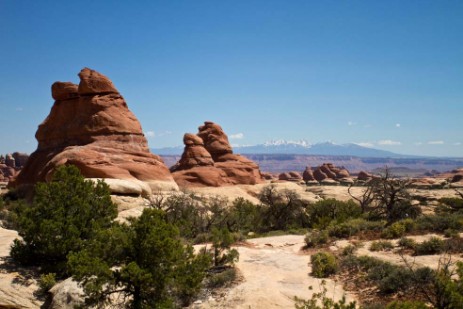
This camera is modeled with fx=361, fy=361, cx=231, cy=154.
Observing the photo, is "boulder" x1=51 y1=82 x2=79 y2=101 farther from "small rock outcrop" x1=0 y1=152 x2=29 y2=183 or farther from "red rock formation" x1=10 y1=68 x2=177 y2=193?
"small rock outcrop" x1=0 y1=152 x2=29 y2=183

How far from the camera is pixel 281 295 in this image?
13070 mm

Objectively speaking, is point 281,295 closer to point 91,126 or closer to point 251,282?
point 251,282

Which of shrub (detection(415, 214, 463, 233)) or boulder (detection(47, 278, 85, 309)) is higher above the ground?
shrub (detection(415, 214, 463, 233))

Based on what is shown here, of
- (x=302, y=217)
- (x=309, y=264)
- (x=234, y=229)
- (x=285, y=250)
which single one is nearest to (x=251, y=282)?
(x=309, y=264)

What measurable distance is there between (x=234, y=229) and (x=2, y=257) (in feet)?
56.5

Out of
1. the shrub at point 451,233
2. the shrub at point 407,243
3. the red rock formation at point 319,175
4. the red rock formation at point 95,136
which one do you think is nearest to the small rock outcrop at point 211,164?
the red rock formation at point 95,136

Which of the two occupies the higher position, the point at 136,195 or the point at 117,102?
the point at 117,102

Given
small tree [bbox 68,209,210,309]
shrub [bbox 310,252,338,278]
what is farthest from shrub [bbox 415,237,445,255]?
small tree [bbox 68,209,210,309]

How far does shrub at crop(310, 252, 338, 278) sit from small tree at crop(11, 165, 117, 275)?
31.0 feet

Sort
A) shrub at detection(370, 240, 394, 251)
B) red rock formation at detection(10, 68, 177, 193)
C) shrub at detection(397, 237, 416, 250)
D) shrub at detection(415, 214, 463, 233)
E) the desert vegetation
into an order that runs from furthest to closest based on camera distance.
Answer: red rock formation at detection(10, 68, 177, 193), shrub at detection(415, 214, 463, 233), shrub at detection(370, 240, 394, 251), shrub at detection(397, 237, 416, 250), the desert vegetation

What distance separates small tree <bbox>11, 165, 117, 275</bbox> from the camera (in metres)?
15.1

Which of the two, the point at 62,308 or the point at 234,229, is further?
the point at 234,229

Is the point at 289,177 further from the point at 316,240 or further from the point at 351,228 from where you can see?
the point at 316,240

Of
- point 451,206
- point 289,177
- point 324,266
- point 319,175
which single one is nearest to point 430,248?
point 324,266
